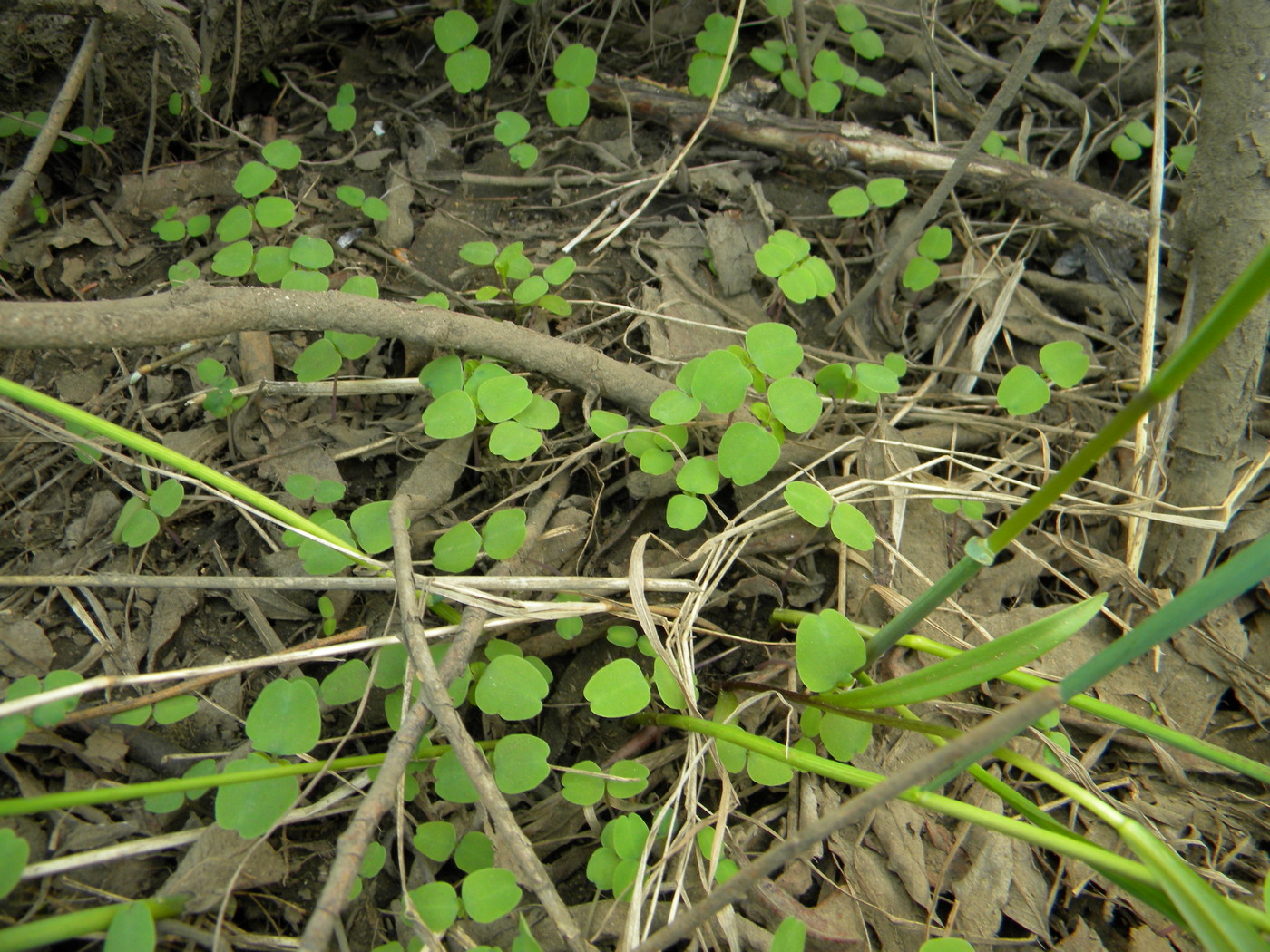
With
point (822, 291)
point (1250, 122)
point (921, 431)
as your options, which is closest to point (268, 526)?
point (822, 291)

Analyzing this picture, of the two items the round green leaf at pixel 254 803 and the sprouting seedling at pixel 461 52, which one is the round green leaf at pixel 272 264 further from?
the round green leaf at pixel 254 803

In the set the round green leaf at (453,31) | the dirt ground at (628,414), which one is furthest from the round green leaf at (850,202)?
the round green leaf at (453,31)

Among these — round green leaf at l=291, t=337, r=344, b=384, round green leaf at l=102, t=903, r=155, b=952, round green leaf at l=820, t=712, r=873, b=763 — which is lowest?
round green leaf at l=102, t=903, r=155, b=952

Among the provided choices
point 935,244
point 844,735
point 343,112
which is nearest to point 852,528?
point 844,735

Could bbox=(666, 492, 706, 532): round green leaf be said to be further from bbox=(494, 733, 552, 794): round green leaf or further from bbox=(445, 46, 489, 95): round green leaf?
bbox=(445, 46, 489, 95): round green leaf

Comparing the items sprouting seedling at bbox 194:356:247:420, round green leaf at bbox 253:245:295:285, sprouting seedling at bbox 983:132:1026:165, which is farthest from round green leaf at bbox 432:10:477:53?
sprouting seedling at bbox 983:132:1026:165

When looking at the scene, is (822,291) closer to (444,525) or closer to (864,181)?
(864,181)
